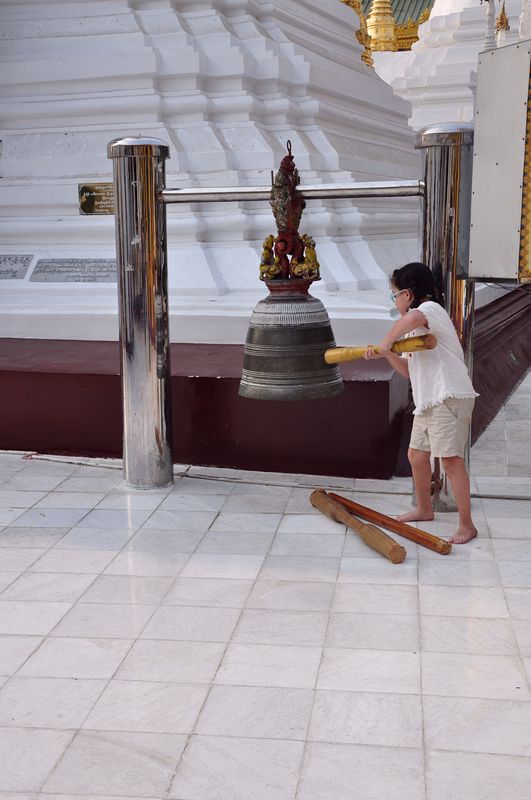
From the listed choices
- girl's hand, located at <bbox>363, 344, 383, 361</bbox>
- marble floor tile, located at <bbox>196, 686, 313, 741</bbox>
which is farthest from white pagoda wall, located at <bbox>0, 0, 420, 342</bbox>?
marble floor tile, located at <bbox>196, 686, 313, 741</bbox>

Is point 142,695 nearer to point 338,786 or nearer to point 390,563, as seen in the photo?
point 338,786

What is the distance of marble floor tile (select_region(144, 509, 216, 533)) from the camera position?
12.6 ft

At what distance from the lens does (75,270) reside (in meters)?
6.06

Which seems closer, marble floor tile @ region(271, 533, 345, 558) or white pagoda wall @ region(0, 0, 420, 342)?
marble floor tile @ region(271, 533, 345, 558)

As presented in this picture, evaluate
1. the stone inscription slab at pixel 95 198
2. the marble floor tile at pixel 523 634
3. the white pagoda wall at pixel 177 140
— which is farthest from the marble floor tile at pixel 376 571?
the stone inscription slab at pixel 95 198

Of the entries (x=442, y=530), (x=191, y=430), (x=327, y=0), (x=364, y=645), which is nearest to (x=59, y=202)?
(x=191, y=430)

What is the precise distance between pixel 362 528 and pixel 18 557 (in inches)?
47.7

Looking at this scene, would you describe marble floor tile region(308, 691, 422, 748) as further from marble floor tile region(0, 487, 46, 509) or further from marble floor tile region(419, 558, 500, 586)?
marble floor tile region(0, 487, 46, 509)

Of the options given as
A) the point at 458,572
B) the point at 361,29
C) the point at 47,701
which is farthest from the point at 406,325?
the point at 361,29

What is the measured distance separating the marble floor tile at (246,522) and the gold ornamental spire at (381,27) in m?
17.8

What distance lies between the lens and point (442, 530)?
3791 millimetres

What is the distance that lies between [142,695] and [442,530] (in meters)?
1.63

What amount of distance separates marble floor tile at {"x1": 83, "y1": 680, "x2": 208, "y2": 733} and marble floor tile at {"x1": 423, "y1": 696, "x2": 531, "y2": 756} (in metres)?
0.56

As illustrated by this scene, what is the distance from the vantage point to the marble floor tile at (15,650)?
2.68 m
